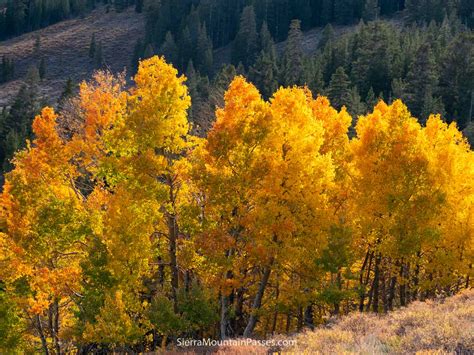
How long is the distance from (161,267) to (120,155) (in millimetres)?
7221

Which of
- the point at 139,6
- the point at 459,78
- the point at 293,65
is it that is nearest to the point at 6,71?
the point at 139,6

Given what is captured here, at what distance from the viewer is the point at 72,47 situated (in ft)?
554

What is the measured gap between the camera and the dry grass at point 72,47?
148m

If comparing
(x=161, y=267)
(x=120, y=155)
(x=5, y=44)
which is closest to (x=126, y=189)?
(x=120, y=155)

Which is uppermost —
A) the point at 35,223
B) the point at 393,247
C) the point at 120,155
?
the point at 120,155

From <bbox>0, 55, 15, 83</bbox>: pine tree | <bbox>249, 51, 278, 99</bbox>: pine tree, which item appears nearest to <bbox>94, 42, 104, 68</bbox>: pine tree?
<bbox>0, 55, 15, 83</bbox>: pine tree

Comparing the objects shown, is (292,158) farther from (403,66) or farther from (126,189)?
(403,66)

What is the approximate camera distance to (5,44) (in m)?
180

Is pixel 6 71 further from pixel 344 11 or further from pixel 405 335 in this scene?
pixel 405 335

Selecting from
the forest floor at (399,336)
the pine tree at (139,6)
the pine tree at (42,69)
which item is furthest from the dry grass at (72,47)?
the forest floor at (399,336)

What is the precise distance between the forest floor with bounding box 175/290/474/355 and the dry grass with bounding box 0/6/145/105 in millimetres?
128457

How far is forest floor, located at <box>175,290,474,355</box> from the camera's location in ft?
38.2

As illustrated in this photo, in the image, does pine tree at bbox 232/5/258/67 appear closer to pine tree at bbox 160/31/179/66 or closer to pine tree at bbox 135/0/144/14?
pine tree at bbox 160/31/179/66

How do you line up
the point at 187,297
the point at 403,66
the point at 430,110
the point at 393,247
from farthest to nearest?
1. the point at 403,66
2. the point at 430,110
3. the point at 393,247
4. the point at 187,297
